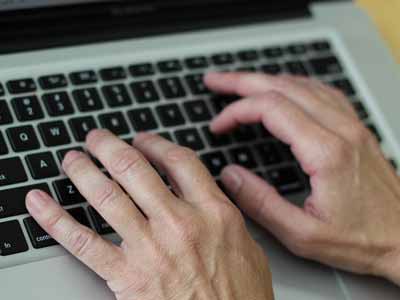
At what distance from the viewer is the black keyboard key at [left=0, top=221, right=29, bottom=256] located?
0.62 meters

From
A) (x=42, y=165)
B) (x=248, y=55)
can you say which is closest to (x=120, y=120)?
(x=42, y=165)

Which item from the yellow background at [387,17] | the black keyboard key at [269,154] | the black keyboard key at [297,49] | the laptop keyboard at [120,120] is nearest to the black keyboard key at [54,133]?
the laptop keyboard at [120,120]

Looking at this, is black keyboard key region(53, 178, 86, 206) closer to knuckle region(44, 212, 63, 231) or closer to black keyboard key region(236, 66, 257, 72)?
knuckle region(44, 212, 63, 231)

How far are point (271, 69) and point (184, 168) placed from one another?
25cm

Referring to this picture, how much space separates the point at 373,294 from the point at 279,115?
22 cm

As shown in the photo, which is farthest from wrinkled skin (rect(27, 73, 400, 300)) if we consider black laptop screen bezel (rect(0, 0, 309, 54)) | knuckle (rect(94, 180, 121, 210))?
black laptop screen bezel (rect(0, 0, 309, 54))

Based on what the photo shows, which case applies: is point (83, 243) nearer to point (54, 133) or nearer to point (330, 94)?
point (54, 133)

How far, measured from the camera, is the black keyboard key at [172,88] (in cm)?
77

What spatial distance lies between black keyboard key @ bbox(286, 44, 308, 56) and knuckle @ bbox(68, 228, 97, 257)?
406 millimetres

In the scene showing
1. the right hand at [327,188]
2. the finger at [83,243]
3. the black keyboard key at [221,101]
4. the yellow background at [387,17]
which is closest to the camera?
the finger at [83,243]

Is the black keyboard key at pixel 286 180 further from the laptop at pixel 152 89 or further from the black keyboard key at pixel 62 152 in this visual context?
the black keyboard key at pixel 62 152

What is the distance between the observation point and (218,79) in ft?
2.61

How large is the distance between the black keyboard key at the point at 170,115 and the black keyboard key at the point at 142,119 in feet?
0.03

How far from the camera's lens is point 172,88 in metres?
0.78
